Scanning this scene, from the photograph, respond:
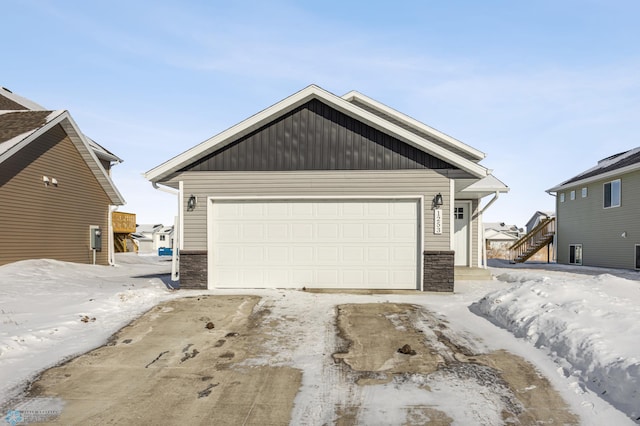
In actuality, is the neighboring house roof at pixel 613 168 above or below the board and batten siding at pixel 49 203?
above

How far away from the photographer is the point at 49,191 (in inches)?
688

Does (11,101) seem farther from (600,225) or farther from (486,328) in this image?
(600,225)

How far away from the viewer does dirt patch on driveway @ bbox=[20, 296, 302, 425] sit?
13.3 ft

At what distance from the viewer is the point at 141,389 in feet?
15.3

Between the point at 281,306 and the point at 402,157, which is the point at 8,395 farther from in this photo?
the point at 402,157

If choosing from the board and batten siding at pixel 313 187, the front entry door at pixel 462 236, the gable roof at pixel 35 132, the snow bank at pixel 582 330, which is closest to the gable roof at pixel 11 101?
the gable roof at pixel 35 132

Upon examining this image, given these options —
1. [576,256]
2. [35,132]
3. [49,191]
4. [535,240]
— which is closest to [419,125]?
[35,132]

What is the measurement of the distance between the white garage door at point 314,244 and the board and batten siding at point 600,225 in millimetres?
15134

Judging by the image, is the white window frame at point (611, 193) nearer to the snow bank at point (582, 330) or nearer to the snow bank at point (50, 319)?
the snow bank at point (582, 330)

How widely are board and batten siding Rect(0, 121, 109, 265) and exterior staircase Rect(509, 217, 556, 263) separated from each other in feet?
82.4

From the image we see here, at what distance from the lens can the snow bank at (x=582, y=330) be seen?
4.34 metres

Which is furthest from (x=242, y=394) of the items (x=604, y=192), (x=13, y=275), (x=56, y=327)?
(x=604, y=192)

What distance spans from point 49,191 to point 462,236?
17356mm
